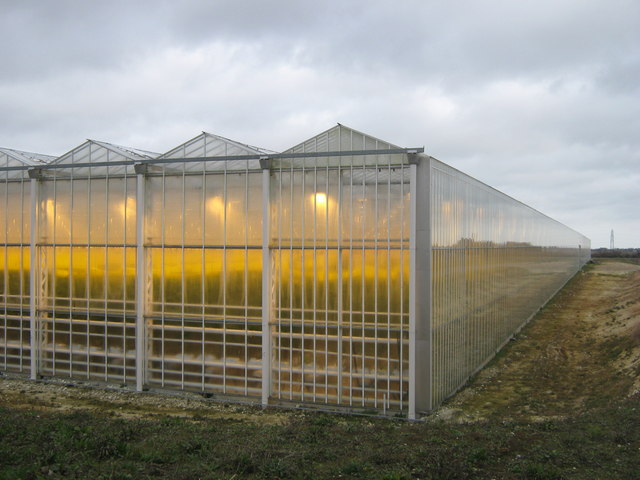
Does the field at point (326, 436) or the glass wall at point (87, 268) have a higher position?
the glass wall at point (87, 268)

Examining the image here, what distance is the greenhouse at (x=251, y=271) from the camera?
18641 millimetres

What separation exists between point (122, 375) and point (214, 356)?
14.4ft

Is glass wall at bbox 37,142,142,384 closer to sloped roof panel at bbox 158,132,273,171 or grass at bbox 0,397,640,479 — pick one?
sloped roof panel at bbox 158,132,273,171

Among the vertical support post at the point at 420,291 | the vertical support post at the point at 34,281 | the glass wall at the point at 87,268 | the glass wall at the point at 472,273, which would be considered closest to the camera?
the vertical support post at the point at 420,291

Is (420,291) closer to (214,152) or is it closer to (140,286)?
(214,152)

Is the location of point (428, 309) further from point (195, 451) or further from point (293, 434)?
point (195, 451)

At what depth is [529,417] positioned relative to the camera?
18.8 m

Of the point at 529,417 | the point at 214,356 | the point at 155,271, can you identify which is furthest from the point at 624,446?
the point at 155,271

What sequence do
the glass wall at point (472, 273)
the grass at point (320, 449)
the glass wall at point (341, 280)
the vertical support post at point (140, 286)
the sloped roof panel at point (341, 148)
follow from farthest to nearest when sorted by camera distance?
the vertical support post at point (140, 286) → the glass wall at point (472, 273) → the sloped roof panel at point (341, 148) → the glass wall at point (341, 280) → the grass at point (320, 449)

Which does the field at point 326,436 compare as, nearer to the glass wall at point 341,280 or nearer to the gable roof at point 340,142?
the glass wall at point 341,280

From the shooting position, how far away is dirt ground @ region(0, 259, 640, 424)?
19438 mm

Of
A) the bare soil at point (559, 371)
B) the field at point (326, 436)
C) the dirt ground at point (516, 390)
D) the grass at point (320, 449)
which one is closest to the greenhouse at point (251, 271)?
the dirt ground at point (516, 390)

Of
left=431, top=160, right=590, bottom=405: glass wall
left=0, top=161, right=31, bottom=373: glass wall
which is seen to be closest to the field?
left=0, top=161, right=31, bottom=373: glass wall

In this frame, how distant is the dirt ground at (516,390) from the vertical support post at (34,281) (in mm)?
1229
